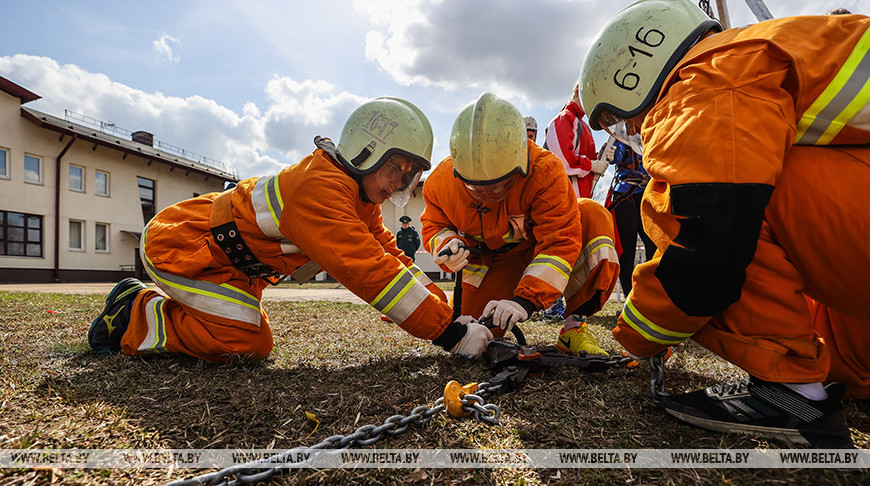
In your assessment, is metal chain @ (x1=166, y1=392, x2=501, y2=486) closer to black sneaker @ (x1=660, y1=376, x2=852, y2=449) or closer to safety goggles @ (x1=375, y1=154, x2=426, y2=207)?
black sneaker @ (x1=660, y1=376, x2=852, y2=449)

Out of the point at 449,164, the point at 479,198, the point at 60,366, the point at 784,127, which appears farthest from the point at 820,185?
the point at 60,366

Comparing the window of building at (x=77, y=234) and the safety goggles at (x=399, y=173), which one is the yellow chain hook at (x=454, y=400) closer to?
the safety goggles at (x=399, y=173)

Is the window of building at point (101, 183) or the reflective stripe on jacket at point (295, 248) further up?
the reflective stripe on jacket at point (295, 248)

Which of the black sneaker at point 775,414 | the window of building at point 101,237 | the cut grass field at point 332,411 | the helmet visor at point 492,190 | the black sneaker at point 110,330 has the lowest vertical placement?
the window of building at point 101,237

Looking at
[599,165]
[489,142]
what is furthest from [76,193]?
[489,142]

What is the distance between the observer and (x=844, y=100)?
128cm

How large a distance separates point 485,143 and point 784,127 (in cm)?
155

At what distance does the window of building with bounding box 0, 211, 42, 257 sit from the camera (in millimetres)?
15469

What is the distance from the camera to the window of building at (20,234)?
15.5 metres

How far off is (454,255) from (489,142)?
80cm

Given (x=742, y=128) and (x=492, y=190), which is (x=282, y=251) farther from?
(x=742, y=128)

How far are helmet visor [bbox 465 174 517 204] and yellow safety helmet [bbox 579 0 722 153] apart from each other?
0.93 m

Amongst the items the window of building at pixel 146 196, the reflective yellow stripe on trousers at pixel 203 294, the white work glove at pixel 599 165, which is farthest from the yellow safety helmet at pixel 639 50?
the window of building at pixel 146 196

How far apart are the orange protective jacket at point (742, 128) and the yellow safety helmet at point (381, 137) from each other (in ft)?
5.01
